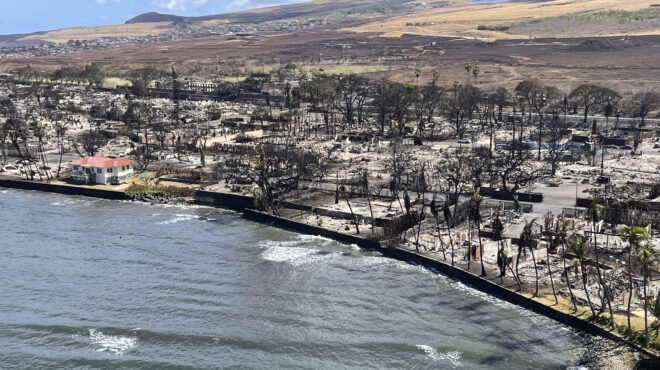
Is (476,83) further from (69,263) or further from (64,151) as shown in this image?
(69,263)

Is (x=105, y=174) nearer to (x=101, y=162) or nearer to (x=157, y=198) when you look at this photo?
(x=101, y=162)

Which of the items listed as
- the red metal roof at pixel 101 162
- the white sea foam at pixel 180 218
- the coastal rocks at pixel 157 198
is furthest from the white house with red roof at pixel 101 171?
the white sea foam at pixel 180 218

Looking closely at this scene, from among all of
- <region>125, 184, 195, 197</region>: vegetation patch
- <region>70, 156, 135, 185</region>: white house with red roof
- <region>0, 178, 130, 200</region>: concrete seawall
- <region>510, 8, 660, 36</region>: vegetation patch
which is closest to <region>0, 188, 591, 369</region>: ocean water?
<region>125, 184, 195, 197</region>: vegetation patch

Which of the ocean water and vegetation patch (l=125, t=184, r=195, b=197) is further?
vegetation patch (l=125, t=184, r=195, b=197)

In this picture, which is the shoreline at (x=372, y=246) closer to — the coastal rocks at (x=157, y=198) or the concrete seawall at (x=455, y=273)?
the concrete seawall at (x=455, y=273)

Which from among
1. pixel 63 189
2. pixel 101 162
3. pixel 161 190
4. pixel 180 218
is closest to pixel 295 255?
pixel 180 218

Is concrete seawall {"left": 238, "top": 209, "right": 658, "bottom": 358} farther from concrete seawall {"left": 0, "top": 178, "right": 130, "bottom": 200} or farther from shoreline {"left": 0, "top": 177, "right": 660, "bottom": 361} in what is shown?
concrete seawall {"left": 0, "top": 178, "right": 130, "bottom": 200}

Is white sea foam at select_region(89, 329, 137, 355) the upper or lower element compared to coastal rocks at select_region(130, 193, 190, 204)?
lower
